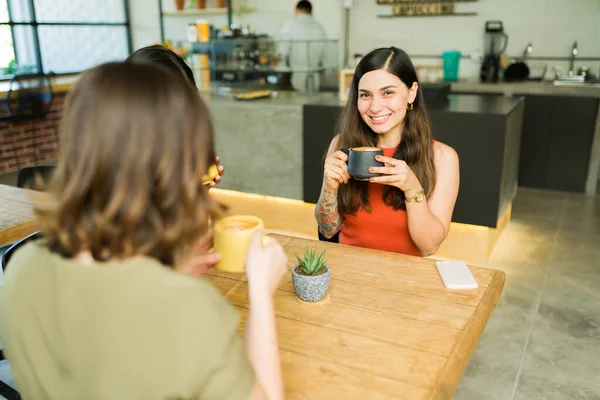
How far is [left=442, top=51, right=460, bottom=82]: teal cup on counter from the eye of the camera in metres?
5.34

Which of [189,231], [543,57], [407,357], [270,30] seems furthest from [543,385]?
[270,30]

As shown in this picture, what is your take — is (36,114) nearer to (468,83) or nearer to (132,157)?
(468,83)

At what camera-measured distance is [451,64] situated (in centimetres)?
535

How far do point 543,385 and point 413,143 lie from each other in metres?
1.17

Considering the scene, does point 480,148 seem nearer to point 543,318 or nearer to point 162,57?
point 543,318

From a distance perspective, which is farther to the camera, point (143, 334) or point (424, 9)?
point (424, 9)

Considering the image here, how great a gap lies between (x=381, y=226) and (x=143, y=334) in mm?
1273

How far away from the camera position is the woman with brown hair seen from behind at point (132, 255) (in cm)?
68

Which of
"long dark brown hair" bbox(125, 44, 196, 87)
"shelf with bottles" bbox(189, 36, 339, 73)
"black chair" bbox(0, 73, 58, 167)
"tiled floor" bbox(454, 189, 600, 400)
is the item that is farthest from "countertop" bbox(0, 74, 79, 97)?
"tiled floor" bbox(454, 189, 600, 400)

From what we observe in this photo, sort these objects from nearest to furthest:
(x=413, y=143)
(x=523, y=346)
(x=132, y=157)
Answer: (x=132, y=157) < (x=413, y=143) < (x=523, y=346)

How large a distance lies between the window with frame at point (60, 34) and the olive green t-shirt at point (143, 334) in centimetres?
593

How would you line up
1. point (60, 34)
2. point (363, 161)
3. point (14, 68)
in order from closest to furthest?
1. point (363, 161)
2. point (14, 68)
3. point (60, 34)

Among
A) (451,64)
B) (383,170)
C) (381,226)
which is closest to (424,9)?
(451,64)

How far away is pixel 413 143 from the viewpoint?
1852 mm
